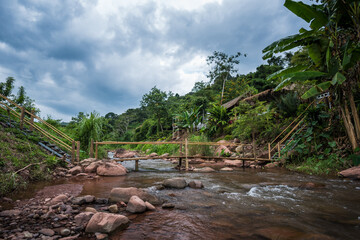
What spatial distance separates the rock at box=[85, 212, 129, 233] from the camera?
90.7 inches

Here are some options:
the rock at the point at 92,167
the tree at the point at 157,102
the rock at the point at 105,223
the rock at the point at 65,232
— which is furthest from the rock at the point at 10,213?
the tree at the point at 157,102

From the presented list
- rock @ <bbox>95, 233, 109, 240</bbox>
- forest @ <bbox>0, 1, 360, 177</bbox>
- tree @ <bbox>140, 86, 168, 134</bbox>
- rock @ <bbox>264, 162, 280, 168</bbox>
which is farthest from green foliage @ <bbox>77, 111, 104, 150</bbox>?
tree @ <bbox>140, 86, 168, 134</bbox>

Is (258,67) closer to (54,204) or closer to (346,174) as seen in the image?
(346,174)

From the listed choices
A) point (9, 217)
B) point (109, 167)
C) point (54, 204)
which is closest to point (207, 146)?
point (109, 167)

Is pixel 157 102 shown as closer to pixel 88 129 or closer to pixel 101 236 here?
pixel 88 129

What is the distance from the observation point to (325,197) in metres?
3.86

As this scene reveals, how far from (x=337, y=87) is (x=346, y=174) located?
2.76 metres

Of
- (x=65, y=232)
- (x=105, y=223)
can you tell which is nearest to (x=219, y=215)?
(x=105, y=223)

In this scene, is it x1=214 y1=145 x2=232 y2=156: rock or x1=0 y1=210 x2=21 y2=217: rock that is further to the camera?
x1=214 y1=145 x2=232 y2=156: rock

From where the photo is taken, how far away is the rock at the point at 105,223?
2.30 meters

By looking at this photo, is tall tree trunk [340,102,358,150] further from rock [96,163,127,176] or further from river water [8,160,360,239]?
rock [96,163,127,176]

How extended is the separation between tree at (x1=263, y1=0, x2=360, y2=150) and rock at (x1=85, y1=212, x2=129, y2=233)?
6009 mm

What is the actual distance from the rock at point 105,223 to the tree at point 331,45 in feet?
19.7

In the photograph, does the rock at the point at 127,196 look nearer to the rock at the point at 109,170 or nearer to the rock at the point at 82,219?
the rock at the point at 82,219
